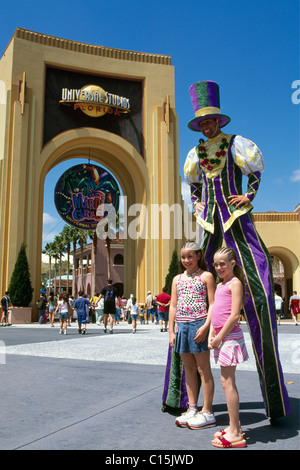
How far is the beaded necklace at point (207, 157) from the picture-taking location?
13.4ft

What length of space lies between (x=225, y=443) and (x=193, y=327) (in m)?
0.85

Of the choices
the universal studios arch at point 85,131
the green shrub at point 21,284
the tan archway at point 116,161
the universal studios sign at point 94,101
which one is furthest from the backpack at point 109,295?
the universal studios sign at point 94,101

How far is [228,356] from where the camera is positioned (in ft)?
9.93

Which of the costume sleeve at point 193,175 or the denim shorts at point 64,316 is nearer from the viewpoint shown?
the costume sleeve at point 193,175

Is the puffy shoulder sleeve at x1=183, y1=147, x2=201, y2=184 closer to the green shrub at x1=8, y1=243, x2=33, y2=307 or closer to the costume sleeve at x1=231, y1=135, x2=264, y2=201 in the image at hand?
the costume sleeve at x1=231, y1=135, x2=264, y2=201

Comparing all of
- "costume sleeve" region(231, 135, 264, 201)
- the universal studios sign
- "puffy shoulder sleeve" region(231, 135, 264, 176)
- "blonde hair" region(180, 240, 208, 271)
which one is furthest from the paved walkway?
the universal studios sign

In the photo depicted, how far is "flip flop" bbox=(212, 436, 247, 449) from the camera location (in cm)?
283

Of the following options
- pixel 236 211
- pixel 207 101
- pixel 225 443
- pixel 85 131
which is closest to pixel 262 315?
pixel 236 211

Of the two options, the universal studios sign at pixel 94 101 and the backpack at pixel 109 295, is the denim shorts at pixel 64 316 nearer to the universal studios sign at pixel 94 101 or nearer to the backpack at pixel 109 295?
the backpack at pixel 109 295

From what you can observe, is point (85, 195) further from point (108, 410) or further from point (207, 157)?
point (108, 410)

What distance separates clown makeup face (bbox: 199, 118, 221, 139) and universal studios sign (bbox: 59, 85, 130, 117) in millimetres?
22100

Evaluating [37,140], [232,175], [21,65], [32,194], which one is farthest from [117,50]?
[232,175]

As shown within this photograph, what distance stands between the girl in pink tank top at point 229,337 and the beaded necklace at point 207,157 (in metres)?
1.12

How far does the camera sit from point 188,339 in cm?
341
